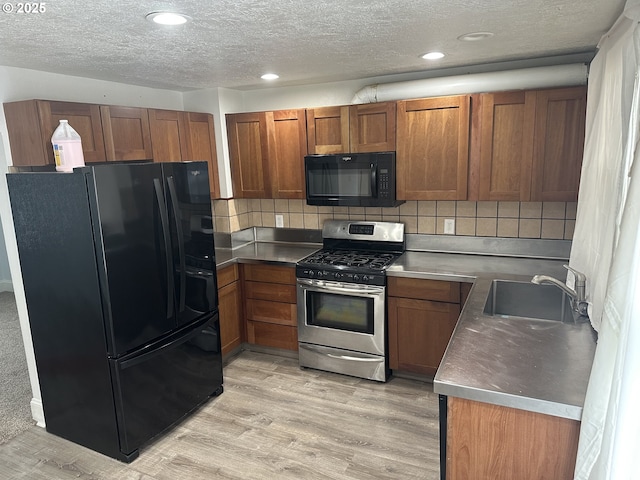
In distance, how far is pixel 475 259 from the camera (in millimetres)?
3234

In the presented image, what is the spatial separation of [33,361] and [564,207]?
3.75 m

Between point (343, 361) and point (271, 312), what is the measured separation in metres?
0.75

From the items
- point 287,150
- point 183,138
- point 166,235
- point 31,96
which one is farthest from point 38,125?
point 287,150

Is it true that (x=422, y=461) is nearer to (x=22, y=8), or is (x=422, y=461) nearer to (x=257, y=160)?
(x=257, y=160)

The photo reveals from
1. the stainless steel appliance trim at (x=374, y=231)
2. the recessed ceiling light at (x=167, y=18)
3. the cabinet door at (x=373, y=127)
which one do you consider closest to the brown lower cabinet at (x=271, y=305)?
the stainless steel appliance trim at (x=374, y=231)

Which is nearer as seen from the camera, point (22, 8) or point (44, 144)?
point (22, 8)

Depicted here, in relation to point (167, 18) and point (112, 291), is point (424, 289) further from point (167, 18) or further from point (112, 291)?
point (167, 18)

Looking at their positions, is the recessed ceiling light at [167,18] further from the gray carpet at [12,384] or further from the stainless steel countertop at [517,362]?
the gray carpet at [12,384]

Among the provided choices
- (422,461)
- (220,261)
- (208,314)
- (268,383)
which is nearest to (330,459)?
(422,461)


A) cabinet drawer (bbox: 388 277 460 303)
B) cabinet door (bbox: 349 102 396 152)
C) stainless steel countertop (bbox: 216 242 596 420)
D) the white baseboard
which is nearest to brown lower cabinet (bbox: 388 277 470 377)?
cabinet drawer (bbox: 388 277 460 303)

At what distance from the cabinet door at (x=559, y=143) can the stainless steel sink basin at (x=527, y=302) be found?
66 cm

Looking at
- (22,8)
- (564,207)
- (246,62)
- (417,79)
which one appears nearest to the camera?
(22,8)

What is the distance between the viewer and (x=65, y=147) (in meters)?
2.36

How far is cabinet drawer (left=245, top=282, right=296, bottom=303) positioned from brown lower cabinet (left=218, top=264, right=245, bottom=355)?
0.11m
